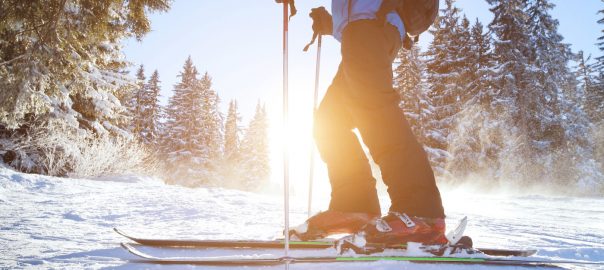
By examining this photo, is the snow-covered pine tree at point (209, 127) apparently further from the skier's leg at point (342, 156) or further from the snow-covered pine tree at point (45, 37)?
the skier's leg at point (342, 156)

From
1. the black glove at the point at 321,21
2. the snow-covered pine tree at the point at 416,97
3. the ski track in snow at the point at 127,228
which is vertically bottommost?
the ski track in snow at the point at 127,228

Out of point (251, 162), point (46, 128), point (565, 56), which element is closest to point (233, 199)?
point (46, 128)

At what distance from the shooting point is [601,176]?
16.5 meters

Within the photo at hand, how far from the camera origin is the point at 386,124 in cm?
163

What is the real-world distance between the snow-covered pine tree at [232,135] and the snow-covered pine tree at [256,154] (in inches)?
87.3

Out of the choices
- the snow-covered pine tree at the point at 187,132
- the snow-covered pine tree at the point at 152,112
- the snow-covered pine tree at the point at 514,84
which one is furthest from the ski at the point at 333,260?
the snow-covered pine tree at the point at 152,112

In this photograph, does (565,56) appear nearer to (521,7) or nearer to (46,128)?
(521,7)

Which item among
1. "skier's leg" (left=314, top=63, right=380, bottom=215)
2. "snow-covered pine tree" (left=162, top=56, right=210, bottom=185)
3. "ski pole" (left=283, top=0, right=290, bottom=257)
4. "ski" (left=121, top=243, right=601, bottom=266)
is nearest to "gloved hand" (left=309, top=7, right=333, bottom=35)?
"skier's leg" (left=314, top=63, right=380, bottom=215)

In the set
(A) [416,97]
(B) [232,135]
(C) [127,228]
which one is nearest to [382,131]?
(C) [127,228]

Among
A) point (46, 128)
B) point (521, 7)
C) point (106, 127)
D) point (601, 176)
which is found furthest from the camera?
point (521, 7)

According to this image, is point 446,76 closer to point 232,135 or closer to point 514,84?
point 514,84

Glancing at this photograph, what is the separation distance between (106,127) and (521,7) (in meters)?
23.5

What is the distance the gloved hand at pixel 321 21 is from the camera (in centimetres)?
250

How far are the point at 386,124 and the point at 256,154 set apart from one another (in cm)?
3536
